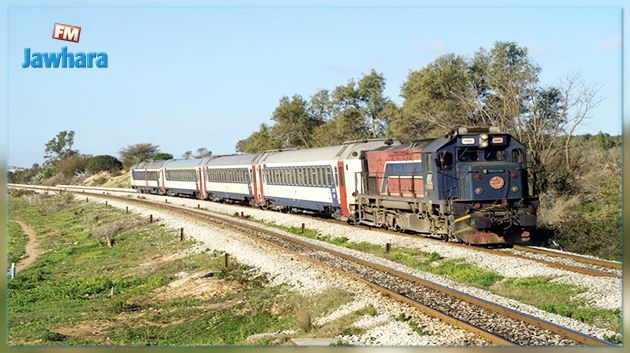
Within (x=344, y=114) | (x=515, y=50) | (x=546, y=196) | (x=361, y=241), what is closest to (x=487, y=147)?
(x=361, y=241)

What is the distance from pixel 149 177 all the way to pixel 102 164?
42226mm

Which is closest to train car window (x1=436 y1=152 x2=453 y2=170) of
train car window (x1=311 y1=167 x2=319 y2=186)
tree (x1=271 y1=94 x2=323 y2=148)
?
train car window (x1=311 y1=167 x2=319 y2=186)

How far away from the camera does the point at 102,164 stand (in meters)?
121

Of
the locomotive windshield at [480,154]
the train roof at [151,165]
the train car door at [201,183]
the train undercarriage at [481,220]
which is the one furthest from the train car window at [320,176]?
the train roof at [151,165]

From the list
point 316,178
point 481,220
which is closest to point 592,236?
point 481,220

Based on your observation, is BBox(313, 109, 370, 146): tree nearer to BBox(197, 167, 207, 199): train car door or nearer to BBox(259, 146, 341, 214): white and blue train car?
BBox(197, 167, 207, 199): train car door

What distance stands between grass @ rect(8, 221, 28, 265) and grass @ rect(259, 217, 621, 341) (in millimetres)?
18604

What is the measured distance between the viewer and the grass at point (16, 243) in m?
34.8

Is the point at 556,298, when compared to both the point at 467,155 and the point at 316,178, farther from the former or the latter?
the point at 316,178

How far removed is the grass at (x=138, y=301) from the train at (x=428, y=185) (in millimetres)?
6406

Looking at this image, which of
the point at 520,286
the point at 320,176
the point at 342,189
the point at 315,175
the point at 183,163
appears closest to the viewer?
the point at 520,286

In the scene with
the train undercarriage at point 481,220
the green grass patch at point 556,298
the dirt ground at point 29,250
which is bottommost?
the dirt ground at point 29,250

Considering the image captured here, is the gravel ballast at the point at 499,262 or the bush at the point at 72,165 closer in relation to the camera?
the gravel ballast at the point at 499,262

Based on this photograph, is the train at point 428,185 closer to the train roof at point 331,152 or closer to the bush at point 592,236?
the train roof at point 331,152
